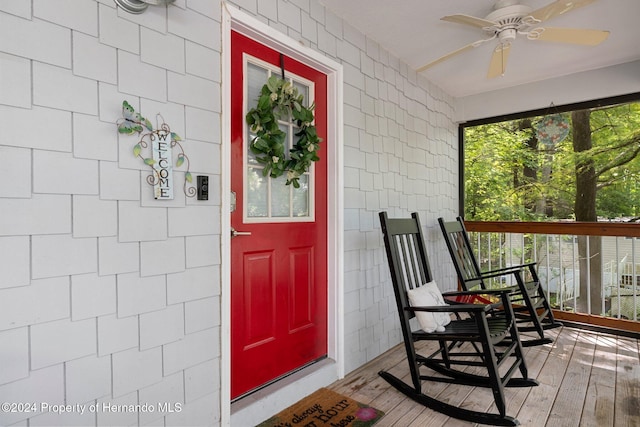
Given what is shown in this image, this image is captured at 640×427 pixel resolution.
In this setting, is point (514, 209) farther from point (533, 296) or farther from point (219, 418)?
point (219, 418)

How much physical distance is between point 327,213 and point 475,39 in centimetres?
185

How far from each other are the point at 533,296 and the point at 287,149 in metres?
2.52

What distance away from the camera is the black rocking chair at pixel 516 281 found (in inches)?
110

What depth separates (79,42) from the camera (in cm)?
132

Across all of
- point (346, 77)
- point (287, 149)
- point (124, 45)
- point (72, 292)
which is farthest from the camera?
point (346, 77)

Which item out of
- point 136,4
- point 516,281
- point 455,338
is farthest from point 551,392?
point 136,4

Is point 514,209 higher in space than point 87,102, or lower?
lower

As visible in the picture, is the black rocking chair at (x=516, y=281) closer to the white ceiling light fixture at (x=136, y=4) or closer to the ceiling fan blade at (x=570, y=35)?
the ceiling fan blade at (x=570, y=35)

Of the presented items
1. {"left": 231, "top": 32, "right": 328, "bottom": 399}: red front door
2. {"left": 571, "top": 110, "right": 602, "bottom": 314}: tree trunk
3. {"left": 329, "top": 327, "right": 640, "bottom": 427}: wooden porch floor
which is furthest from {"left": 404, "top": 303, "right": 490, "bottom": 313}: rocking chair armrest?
{"left": 571, "top": 110, "right": 602, "bottom": 314}: tree trunk

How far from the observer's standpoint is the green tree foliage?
397 centimetres

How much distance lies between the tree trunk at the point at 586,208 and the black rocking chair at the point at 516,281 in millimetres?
936

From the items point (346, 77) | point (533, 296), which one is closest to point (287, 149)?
point (346, 77)

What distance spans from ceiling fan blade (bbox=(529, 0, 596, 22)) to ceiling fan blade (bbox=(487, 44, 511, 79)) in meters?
0.39

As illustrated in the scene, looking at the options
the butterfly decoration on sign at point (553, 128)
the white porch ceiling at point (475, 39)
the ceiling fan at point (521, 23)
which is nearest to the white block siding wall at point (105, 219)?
the white porch ceiling at point (475, 39)
